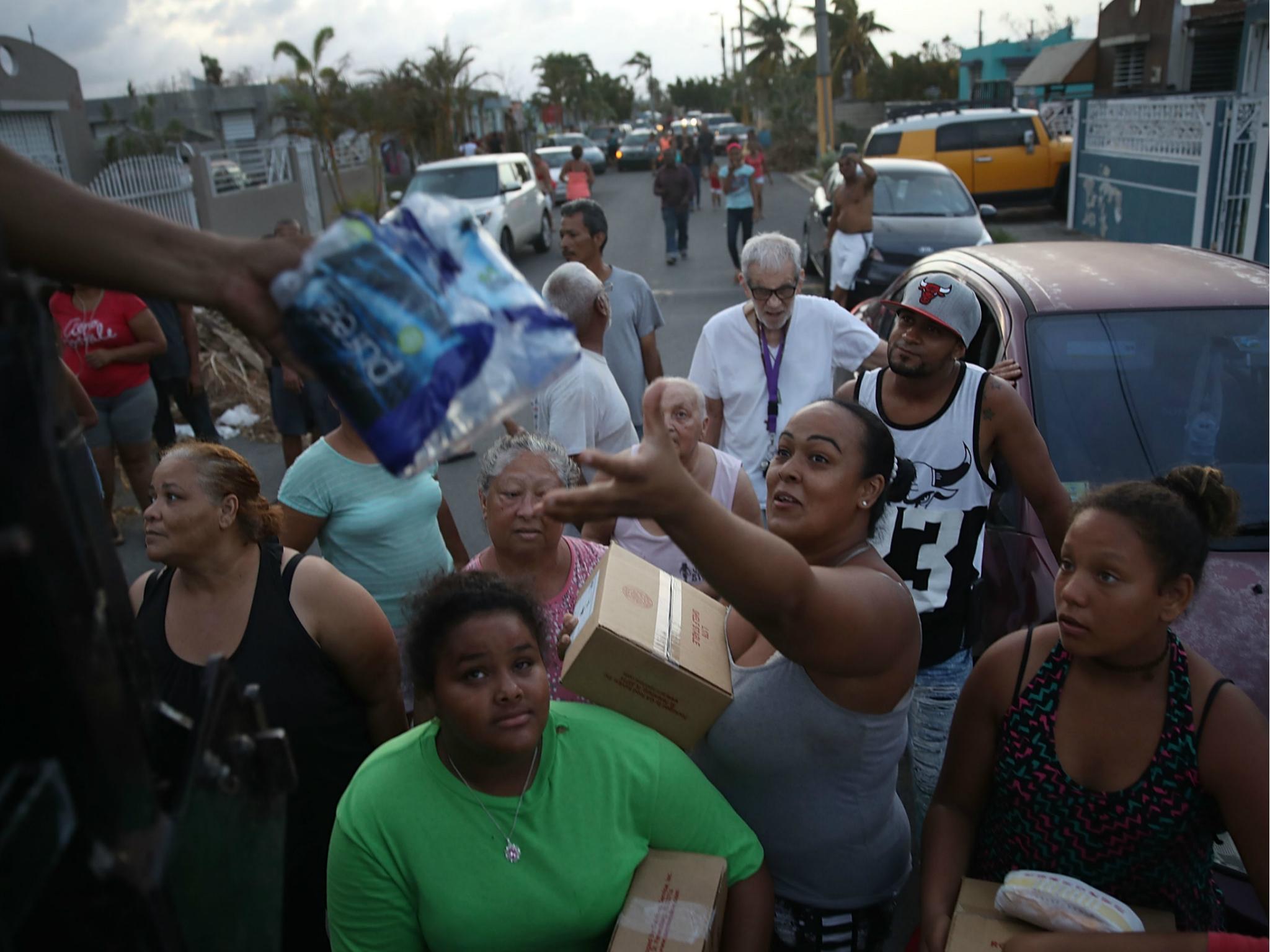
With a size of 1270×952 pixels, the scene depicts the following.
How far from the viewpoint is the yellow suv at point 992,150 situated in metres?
17.4

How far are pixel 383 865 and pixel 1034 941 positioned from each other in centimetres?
123

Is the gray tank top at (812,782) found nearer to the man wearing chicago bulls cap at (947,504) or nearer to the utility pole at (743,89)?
the man wearing chicago bulls cap at (947,504)

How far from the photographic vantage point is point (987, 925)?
1.91 m

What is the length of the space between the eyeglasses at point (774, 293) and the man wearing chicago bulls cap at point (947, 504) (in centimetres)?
111

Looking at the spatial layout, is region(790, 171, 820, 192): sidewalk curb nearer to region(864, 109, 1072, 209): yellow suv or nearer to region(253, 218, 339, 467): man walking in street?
region(864, 109, 1072, 209): yellow suv

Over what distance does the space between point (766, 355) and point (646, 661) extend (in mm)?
2477

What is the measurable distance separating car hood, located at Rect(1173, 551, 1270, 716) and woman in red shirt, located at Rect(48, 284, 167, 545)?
5.23 m

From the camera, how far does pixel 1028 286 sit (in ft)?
13.7

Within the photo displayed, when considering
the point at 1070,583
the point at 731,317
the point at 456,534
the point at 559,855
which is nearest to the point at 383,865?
the point at 559,855

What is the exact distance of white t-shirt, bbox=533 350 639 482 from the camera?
3898 mm

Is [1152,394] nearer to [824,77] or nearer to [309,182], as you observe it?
[824,77]

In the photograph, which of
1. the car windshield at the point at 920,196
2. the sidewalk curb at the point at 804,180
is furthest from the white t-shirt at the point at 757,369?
the sidewalk curb at the point at 804,180

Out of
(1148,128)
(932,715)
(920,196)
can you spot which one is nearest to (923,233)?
(920,196)

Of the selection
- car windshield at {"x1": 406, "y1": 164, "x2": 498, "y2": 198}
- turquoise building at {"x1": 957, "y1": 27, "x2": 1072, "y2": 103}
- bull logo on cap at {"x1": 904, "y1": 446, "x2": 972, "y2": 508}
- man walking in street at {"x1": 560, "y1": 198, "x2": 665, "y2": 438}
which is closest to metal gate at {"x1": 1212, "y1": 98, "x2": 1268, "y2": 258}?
man walking in street at {"x1": 560, "y1": 198, "x2": 665, "y2": 438}
